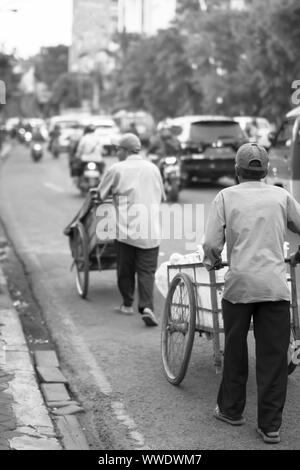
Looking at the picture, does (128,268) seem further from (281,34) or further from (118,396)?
(281,34)

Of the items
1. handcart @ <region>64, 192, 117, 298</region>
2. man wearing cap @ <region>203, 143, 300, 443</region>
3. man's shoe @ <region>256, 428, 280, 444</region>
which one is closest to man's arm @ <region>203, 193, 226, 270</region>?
man wearing cap @ <region>203, 143, 300, 443</region>

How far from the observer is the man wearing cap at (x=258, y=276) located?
17.3ft

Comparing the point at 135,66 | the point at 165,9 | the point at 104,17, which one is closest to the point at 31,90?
the point at 165,9

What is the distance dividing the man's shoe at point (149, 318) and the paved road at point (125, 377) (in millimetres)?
80

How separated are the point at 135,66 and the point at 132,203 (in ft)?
190

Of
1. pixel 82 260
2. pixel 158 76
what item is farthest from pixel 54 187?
pixel 158 76

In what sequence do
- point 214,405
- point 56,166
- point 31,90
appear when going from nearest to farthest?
point 214,405, point 56,166, point 31,90

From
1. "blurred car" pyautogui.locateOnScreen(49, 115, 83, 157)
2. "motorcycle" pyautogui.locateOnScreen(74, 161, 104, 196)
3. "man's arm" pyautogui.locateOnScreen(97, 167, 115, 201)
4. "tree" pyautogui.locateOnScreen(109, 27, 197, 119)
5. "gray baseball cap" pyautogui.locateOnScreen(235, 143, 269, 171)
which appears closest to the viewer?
"gray baseball cap" pyautogui.locateOnScreen(235, 143, 269, 171)

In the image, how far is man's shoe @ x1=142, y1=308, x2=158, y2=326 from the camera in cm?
837

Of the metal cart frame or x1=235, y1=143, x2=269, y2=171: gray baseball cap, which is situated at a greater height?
x1=235, y1=143, x2=269, y2=171: gray baseball cap

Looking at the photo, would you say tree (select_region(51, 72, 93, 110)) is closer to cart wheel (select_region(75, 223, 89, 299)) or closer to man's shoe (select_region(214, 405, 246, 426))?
cart wheel (select_region(75, 223, 89, 299))

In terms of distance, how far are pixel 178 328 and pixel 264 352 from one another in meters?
1.19

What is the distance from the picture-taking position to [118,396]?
6406mm

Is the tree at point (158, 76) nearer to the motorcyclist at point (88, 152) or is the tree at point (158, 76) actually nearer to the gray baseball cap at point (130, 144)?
the motorcyclist at point (88, 152)
